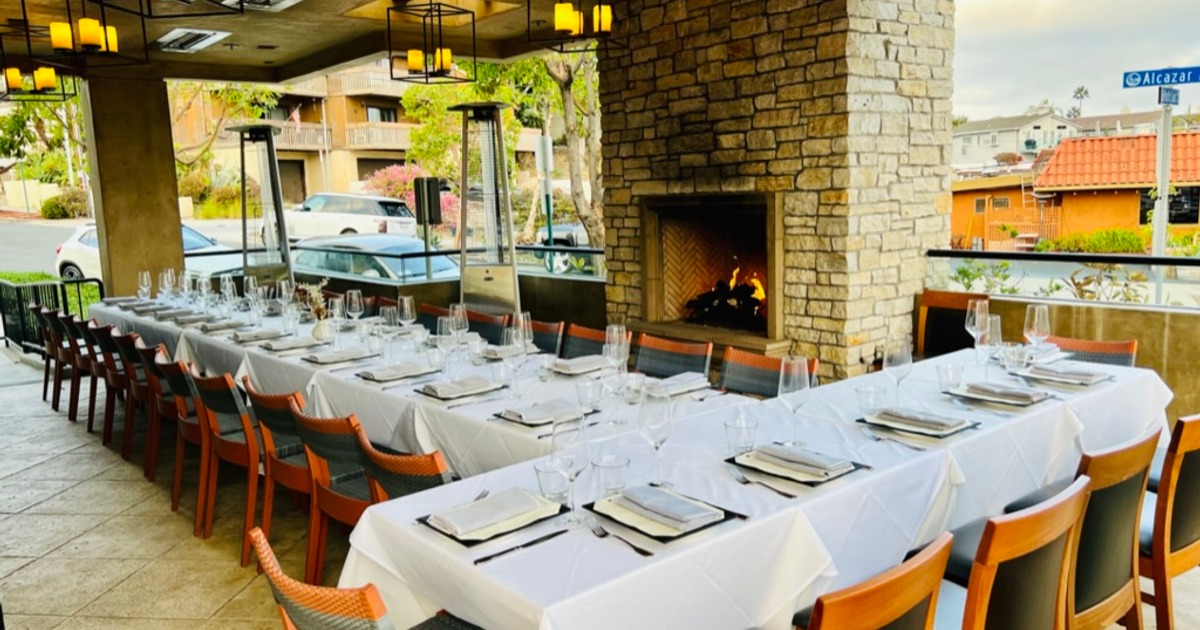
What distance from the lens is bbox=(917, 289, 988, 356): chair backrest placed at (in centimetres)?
562

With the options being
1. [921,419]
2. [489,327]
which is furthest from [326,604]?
[489,327]

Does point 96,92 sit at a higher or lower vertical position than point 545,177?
higher

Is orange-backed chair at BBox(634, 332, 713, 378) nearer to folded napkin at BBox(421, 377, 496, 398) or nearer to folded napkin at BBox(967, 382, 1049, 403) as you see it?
folded napkin at BBox(421, 377, 496, 398)

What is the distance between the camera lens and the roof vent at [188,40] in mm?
7932

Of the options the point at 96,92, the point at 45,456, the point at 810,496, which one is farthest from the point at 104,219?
the point at 810,496

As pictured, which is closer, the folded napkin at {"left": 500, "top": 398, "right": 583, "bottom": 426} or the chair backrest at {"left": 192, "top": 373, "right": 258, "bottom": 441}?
the folded napkin at {"left": 500, "top": 398, "right": 583, "bottom": 426}

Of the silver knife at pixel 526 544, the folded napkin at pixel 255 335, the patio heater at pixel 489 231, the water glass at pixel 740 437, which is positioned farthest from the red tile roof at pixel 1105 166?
the silver knife at pixel 526 544

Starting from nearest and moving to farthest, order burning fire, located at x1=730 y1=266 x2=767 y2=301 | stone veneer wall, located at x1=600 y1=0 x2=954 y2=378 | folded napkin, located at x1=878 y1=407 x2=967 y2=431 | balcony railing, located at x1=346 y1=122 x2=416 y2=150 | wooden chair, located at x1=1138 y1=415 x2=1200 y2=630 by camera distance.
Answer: wooden chair, located at x1=1138 y1=415 x2=1200 y2=630 → folded napkin, located at x1=878 y1=407 x2=967 y2=431 → stone veneer wall, located at x1=600 y1=0 x2=954 y2=378 → burning fire, located at x1=730 y1=266 x2=767 y2=301 → balcony railing, located at x1=346 y1=122 x2=416 y2=150

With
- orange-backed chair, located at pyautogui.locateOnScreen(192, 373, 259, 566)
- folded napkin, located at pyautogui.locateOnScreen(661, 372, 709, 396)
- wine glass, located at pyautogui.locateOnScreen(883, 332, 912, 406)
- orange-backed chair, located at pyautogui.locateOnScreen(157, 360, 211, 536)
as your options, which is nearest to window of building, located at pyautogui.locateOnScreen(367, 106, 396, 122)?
orange-backed chair, located at pyautogui.locateOnScreen(157, 360, 211, 536)

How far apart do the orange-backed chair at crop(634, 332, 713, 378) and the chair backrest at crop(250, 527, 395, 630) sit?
2.62 m

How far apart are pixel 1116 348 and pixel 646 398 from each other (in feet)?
8.08

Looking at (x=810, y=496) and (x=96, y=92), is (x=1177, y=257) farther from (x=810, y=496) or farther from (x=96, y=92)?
(x=96, y=92)

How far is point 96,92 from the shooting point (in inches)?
337

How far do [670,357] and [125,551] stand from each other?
2.70 metres
